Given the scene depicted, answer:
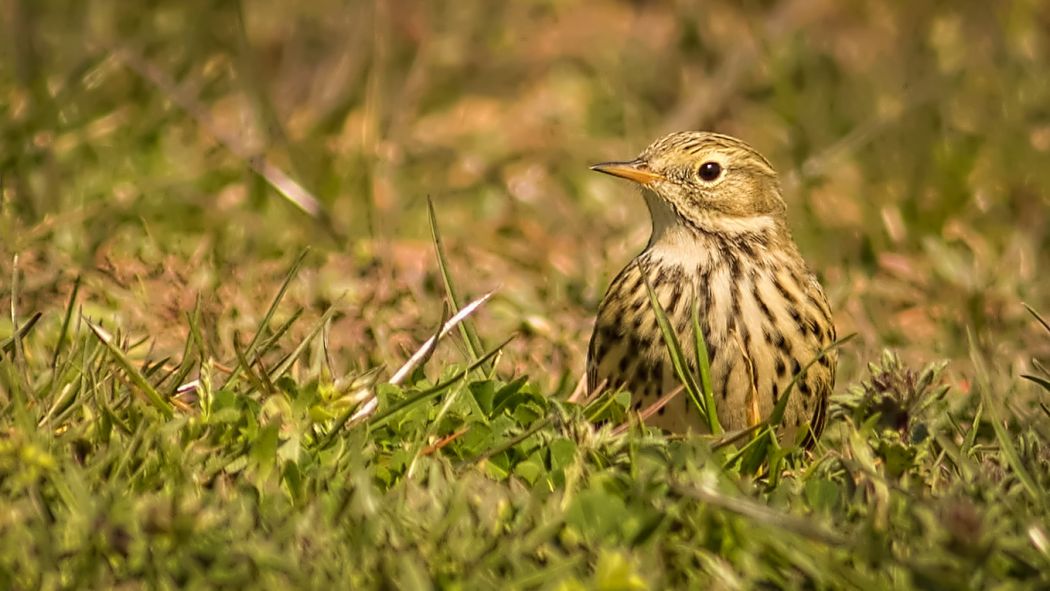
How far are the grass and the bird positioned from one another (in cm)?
21

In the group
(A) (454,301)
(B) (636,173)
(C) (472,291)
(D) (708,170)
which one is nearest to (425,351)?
(A) (454,301)

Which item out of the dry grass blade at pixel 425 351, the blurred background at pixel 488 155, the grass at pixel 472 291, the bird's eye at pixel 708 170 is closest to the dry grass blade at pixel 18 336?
the grass at pixel 472 291

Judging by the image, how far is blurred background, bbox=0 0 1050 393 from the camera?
5746 mm

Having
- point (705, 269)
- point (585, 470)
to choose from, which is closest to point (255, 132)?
point (705, 269)

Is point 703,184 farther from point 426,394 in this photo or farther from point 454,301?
point 426,394

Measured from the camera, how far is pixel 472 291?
606cm

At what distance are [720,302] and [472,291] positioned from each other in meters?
1.47

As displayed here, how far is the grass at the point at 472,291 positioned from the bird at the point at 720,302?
0.21 meters

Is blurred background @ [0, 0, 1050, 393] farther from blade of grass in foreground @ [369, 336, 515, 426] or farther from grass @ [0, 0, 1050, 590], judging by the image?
blade of grass in foreground @ [369, 336, 515, 426]

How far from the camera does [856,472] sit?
148 inches

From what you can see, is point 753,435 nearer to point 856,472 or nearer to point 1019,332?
point 856,472

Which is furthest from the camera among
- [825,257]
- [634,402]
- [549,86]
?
[549,86]

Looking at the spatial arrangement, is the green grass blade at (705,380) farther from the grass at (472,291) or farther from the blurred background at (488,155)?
the blurred background at (488,155)

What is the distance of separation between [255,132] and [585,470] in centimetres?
401
